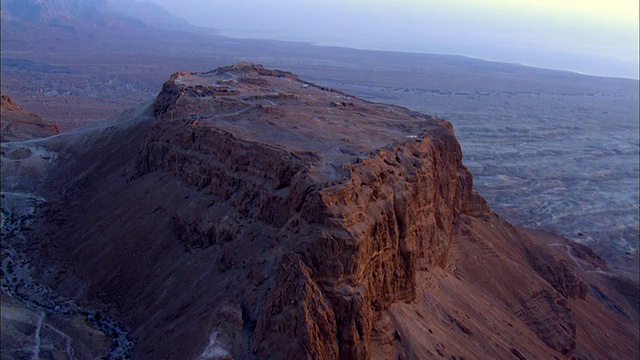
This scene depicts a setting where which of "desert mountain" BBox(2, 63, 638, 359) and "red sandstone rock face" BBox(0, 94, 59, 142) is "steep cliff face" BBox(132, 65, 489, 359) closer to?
"desert mountain" BBox(2, 63, 638, 359)

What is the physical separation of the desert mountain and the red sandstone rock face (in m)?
14.8

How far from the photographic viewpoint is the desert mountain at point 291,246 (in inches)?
963

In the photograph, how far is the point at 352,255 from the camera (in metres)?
24.3

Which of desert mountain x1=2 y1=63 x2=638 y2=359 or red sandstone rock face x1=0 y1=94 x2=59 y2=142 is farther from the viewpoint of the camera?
red sandstone rock face x1=0 y1=94 x2=59 y2=142

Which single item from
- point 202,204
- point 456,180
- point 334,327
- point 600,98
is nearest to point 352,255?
point 334,327

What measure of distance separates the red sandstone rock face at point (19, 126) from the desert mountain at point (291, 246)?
14758 millimetres

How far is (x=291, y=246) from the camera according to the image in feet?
81.7

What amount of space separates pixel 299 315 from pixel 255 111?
21451 mm

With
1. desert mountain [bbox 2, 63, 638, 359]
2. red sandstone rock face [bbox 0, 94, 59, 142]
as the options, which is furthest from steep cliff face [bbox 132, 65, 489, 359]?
red sandstone rock face [bbox 0, 94, 59, 142]

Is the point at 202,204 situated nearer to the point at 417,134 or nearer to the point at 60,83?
the point at 417,134

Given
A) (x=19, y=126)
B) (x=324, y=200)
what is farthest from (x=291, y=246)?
(x=19, y=126)

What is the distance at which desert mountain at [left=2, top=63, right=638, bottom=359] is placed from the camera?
24.5m

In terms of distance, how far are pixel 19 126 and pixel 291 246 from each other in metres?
52.2

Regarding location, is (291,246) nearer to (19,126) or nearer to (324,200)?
(324,200)
